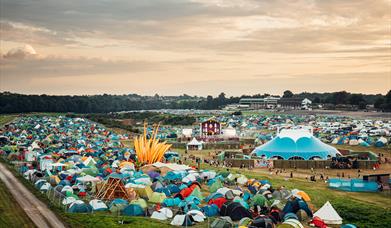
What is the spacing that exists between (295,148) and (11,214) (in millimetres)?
31136

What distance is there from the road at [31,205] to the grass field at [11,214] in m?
0.30

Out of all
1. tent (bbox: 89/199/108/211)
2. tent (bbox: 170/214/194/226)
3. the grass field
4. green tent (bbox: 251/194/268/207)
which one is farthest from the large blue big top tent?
the grass field

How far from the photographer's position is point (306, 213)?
25906mm

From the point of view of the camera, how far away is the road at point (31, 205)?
23.6 metres

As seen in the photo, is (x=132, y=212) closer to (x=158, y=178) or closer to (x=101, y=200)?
(x=101, y=200)

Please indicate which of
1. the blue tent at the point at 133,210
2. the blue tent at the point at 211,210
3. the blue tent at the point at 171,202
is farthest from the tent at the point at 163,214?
the blue tent at the point at 171,202

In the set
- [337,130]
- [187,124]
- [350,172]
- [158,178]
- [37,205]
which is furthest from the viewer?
[187,124]

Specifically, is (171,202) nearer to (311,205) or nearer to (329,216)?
(311,205)

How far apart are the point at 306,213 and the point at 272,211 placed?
219 centimetres

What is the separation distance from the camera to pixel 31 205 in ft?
90.9

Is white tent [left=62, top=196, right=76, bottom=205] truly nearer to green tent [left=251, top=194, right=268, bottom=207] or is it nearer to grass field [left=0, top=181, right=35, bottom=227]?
grass field [left=0, top=181, right=35, bottom=227]

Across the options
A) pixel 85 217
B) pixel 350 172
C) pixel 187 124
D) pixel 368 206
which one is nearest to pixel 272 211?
pixel 368 206

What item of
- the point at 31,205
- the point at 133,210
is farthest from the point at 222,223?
the point at 31,205

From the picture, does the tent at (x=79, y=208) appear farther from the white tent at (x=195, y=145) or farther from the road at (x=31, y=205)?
the white tent at (x=195, y=145)
